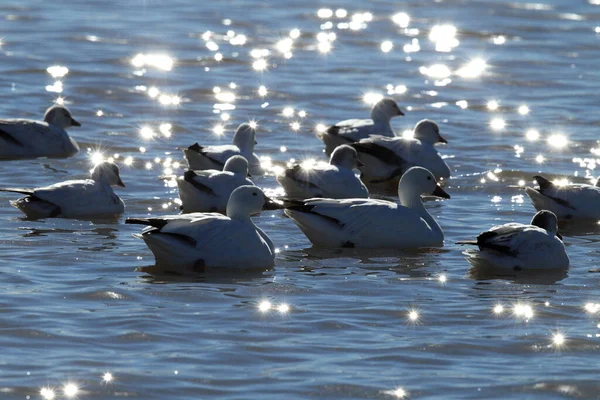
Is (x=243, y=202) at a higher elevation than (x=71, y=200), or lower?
higher

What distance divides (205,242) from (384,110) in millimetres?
7134

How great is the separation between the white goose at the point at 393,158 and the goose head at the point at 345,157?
33.3 inches

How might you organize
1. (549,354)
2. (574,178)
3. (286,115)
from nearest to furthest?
(549,354), (574,178), (286,115)

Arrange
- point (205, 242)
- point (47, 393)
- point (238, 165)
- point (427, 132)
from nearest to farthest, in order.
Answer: point (47, 393) < point (205, 242) < point (238, 165) < point (427, 132)

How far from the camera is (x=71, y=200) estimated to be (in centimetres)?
1254

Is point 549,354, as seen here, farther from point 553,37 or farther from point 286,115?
point 553,37

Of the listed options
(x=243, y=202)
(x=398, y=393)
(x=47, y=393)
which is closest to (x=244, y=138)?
(x=243, y=202)

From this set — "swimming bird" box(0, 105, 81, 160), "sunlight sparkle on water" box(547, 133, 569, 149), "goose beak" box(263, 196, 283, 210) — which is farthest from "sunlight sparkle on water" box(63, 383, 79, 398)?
"sunlight sparkle on water" box(547, 133, 569, 149)

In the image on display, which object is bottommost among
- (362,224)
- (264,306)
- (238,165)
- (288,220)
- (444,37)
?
(264,306)

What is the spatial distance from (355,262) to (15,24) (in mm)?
15983

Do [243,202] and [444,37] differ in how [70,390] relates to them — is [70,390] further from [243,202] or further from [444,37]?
[444,37]

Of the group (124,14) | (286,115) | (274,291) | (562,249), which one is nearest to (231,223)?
(274,291)

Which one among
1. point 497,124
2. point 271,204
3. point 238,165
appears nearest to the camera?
point 271,204

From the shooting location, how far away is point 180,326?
349 inches
